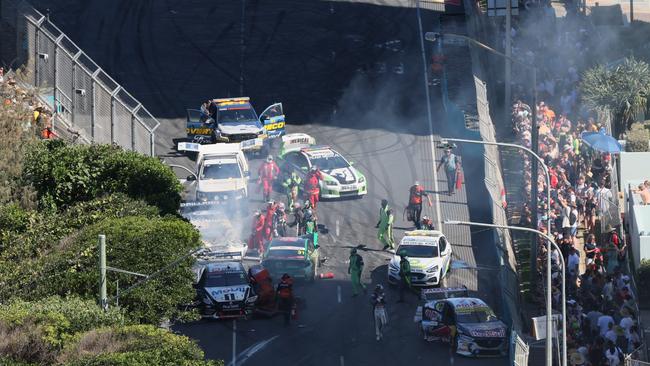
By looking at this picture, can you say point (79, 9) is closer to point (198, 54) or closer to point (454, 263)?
point (198, 54)

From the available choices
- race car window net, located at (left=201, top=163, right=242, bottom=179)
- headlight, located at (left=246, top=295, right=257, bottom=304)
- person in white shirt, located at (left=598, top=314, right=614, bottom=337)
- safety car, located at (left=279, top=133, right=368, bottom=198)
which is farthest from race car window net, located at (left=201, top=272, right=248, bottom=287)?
person in white shirt, located at (left=598, top=314, right=614, bottom=337)

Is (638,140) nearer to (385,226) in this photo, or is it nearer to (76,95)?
(385,226)

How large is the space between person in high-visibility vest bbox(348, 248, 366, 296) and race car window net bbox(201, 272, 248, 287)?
3.30 metres

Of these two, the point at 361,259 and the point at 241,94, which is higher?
the point at 241,94

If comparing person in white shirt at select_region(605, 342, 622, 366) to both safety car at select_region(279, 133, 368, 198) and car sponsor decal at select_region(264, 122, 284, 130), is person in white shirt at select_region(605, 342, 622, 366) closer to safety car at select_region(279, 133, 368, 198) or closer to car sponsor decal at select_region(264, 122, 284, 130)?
safety car at select_region(279, 133, 368, 198)

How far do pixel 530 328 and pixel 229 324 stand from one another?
8.49 m

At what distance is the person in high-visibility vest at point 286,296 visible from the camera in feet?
151

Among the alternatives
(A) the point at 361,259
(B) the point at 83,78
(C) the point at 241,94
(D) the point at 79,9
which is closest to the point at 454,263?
(A) the point at 361,259

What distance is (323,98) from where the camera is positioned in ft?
219

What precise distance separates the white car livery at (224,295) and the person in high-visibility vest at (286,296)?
0.80 m

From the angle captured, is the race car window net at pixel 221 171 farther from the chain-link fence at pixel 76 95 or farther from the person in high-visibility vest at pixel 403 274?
the person in high-visibility vest at pixel 403 274

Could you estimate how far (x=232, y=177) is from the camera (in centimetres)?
5534

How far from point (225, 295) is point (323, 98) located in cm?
2182

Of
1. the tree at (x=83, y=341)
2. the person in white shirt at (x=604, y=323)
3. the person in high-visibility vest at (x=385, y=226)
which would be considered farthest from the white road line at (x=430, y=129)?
the tree at (x=83, y=341)
